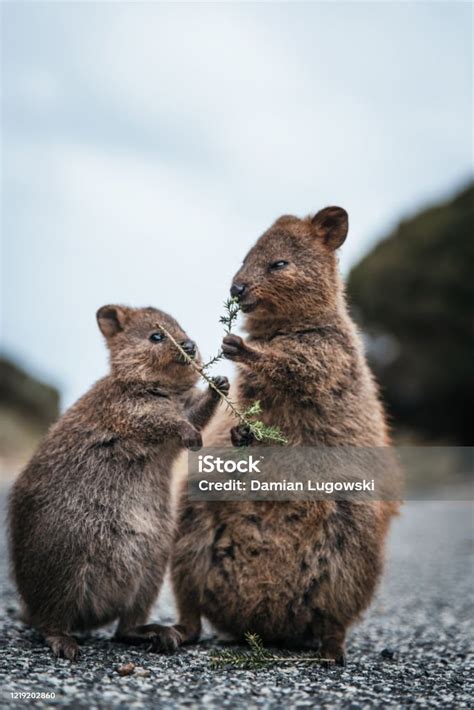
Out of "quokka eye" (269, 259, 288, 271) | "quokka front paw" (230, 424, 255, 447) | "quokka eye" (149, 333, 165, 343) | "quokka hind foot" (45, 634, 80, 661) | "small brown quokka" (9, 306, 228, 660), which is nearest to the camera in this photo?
"quokka hind foot" (45, 634, 80, 661)

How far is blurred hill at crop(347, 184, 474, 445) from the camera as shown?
2853 cm

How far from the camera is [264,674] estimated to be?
554cm

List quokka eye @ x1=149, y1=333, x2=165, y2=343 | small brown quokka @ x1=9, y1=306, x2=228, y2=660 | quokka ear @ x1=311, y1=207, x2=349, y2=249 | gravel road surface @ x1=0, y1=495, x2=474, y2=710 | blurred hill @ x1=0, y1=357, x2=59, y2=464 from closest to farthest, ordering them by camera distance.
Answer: gravel road surface @ x1=0, y1=495, x2=474, y2=710 < small brown quokka @ x1=9, y1=306, x2=228, y2=660 < quokka eye @ x1=149, y1=333, x2=165, y2=343 < quokka ear @ x1=311, y1=207, x2=349, y2=249 < blurred hill @ x1=0, y1=357, x2=59, y2=464

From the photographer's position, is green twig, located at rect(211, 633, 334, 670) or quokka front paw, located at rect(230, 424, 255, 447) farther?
quokka front paw, located at rect(230, 424, 255, 447)

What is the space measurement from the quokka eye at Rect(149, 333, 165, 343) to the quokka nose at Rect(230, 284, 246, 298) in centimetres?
64

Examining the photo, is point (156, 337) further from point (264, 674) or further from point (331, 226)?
point (264, 674)

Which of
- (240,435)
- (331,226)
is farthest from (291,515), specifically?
(331,226)

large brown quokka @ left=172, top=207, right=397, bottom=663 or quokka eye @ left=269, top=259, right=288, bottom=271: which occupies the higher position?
quokka eye @ left=269, top=259, right=288, bottom=271

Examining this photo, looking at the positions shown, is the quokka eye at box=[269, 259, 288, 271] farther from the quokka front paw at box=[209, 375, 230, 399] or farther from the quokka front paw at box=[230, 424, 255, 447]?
the quokka front paw at box=[230, 424, 255, 447]

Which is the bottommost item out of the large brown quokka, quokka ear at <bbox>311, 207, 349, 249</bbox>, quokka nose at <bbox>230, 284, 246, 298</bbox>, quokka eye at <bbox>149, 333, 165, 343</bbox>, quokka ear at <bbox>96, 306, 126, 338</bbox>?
the large brown quokka

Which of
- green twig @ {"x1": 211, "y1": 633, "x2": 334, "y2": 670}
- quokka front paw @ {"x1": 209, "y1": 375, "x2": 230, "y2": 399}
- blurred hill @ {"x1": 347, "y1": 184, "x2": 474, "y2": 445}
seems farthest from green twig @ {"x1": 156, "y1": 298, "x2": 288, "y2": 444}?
blurred hill @ {"x1": 347, "y1": 184, "x2": 474, "y2": 445}

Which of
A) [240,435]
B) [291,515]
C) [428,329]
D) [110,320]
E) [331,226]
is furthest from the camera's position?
[428,329]

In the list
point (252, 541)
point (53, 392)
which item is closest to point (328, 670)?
point (252, 541)

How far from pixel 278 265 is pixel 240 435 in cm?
149
